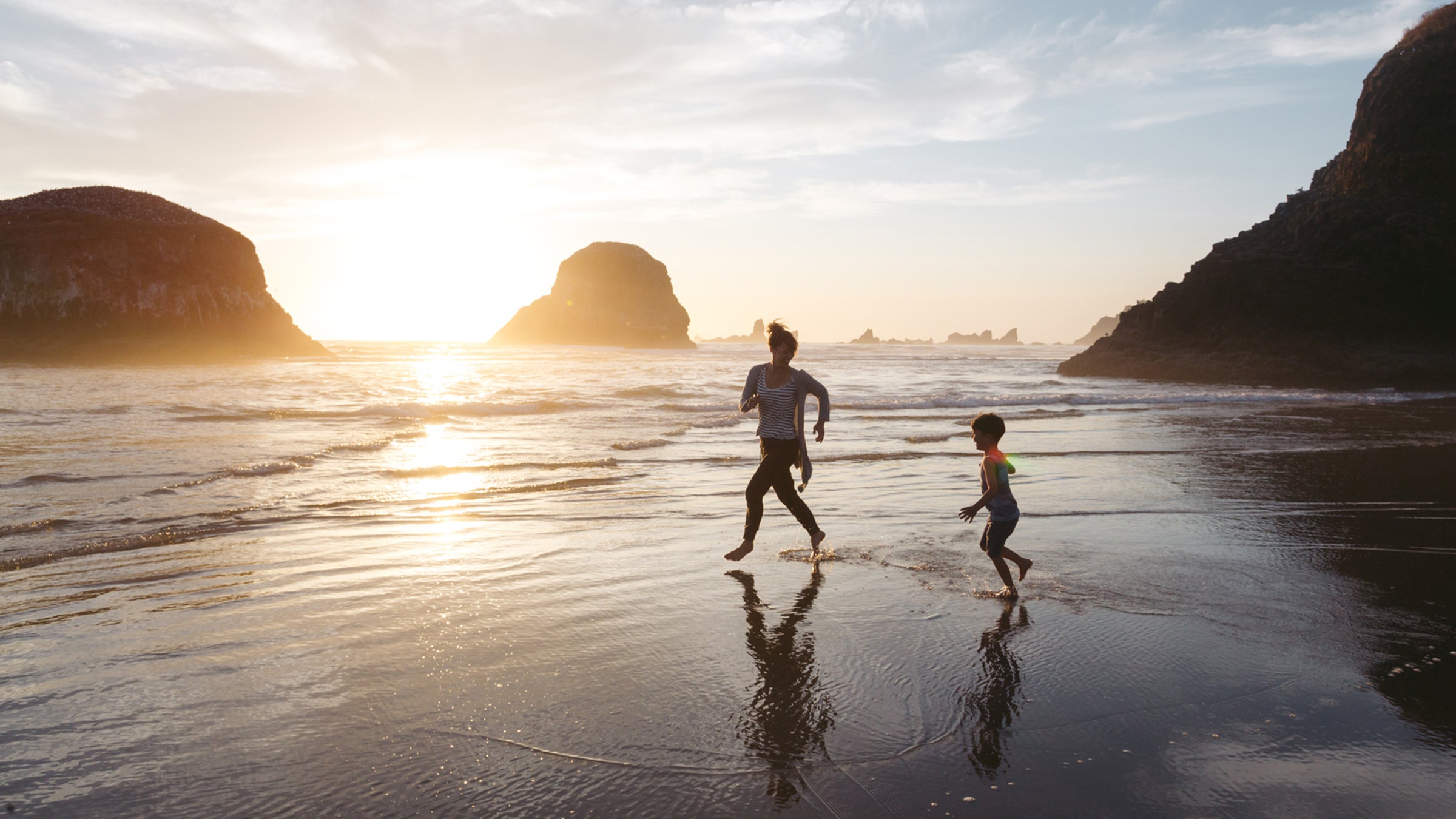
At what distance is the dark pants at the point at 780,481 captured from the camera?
6.48m

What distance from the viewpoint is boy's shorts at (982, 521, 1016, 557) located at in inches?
213

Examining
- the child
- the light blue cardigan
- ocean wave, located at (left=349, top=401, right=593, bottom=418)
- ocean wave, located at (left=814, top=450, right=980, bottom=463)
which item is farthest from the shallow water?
ocean wave, located at (left=349, top=401, right=593, bottom=418)

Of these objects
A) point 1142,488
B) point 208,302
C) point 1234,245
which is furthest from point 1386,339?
point 208,302

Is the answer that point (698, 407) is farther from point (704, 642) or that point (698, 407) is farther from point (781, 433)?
point (704, 642)

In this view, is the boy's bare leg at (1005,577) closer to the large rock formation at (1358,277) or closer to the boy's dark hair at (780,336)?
the boy's dark hair at (780,336)

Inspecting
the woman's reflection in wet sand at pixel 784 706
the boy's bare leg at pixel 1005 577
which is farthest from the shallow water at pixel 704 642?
the boy's bare leg at pixel 1005 577

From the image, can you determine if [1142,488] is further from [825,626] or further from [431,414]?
[431,414]

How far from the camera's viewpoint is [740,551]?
6.29 meters

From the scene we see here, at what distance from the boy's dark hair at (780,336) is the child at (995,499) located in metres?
1.59

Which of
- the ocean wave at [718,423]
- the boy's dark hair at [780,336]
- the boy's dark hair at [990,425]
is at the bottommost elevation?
the ocean wave at [718,423]

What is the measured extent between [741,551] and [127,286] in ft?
188

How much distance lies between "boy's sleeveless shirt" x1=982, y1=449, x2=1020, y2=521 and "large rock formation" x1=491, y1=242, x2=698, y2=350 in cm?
13607

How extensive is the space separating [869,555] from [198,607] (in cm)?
477

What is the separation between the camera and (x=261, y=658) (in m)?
4.06
